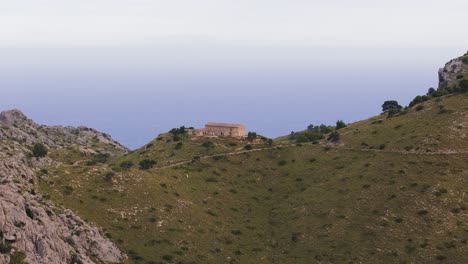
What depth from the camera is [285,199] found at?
12319 cm

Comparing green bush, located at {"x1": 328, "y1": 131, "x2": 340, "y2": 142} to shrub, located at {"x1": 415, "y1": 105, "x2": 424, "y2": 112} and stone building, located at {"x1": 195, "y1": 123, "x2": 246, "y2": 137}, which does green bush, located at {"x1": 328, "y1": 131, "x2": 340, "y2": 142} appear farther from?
stone building, located at {"x1": 195, "y1": 123, "x2": 246, "y2": 137}


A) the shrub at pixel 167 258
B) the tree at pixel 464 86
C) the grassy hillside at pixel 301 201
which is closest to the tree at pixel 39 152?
the grassy hillside at pixel 301 201

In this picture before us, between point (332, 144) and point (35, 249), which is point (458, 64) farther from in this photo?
point (35, 249)

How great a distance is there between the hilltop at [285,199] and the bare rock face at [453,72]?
33.3m

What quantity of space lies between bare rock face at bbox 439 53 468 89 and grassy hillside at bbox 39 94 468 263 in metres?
38.2

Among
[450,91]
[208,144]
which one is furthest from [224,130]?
[450,91]

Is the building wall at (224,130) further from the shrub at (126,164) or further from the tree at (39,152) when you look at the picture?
the tree at (39,152)

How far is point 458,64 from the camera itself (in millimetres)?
190375

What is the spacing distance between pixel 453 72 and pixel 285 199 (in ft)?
308

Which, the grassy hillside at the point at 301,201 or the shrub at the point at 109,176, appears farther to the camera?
the shrub at the point at 109,176

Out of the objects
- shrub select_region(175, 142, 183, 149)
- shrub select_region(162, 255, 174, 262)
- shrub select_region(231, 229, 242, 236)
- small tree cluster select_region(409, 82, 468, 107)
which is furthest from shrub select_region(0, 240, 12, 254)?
small tree cluster select_region(409, 82, 468, 107)

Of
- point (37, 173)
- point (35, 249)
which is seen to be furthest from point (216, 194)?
point (35, 249)

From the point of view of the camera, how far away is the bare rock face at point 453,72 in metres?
184

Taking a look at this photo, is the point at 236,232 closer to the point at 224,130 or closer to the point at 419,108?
the point at 419,108
